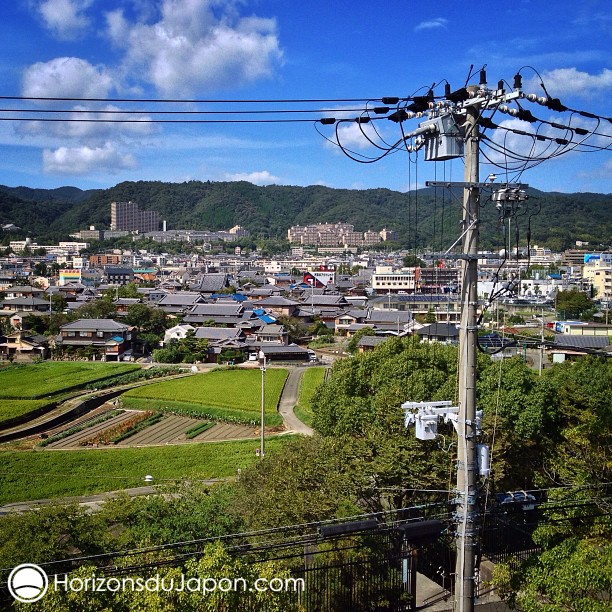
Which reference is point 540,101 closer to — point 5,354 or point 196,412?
point 196,412

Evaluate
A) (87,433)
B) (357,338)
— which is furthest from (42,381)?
(357,338)

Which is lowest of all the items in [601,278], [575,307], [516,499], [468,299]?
[516,499]

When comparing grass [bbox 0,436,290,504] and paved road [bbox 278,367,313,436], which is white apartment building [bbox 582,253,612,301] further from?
grass [bbox 0,436,290,504]

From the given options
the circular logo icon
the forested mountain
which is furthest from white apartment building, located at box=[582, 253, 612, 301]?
the forested mountain

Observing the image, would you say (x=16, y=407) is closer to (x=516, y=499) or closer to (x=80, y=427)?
(x=80, y=427)

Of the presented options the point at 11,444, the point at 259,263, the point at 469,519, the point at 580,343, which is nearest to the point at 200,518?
the point at 469,519
